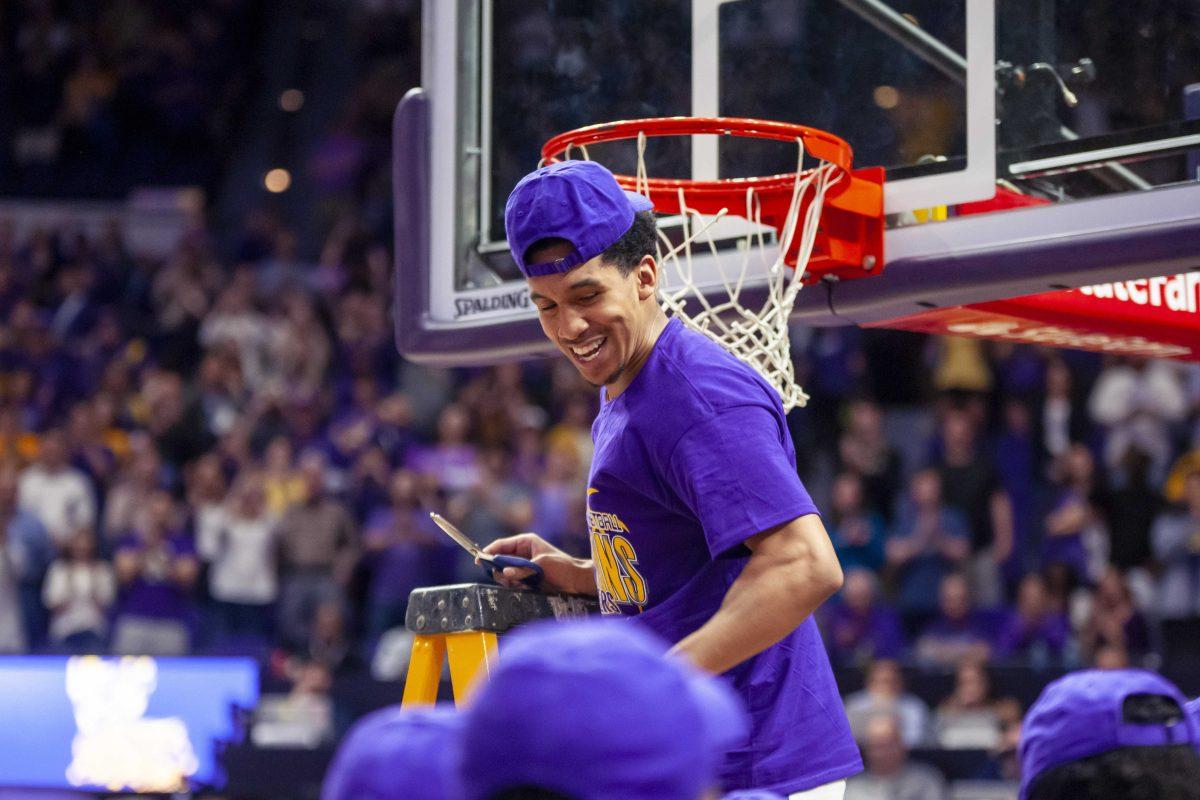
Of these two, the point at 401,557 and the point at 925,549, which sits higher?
the point at 925,549

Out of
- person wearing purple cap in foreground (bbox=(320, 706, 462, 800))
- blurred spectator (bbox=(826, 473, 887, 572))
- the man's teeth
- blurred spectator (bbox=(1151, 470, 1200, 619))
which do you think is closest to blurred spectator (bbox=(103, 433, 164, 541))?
blurred spectator (bbox=(826, 473, 887, 572))

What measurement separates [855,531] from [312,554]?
351cm

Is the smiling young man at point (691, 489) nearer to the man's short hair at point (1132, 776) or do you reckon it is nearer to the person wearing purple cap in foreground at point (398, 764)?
the man's short hair at point (1132, 776)

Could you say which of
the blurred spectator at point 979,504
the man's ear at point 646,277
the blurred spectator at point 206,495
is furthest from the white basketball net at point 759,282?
the blurred spectator at point 206,495

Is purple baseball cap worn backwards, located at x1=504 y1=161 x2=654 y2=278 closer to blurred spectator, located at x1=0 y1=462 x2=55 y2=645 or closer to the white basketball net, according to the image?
the white basketball net

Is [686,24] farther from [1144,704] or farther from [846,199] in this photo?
[1144,704]

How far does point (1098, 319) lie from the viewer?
4.28 meters

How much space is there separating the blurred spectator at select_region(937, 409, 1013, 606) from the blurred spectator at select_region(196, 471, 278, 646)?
14.3 ft

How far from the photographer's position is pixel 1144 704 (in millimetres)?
2051

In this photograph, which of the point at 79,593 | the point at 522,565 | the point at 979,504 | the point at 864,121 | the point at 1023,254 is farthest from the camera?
the point at 79,593

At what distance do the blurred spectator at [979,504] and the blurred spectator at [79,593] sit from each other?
5336 mm

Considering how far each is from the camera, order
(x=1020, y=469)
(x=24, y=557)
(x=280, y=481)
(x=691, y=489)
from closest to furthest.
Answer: (x=691, y=489) < (x=1020, y=469) < (x=24, y=557) < (x=280, y=481)

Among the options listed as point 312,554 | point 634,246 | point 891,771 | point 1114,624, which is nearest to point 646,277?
point 634,246

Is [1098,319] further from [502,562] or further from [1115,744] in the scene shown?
[1115,744]
